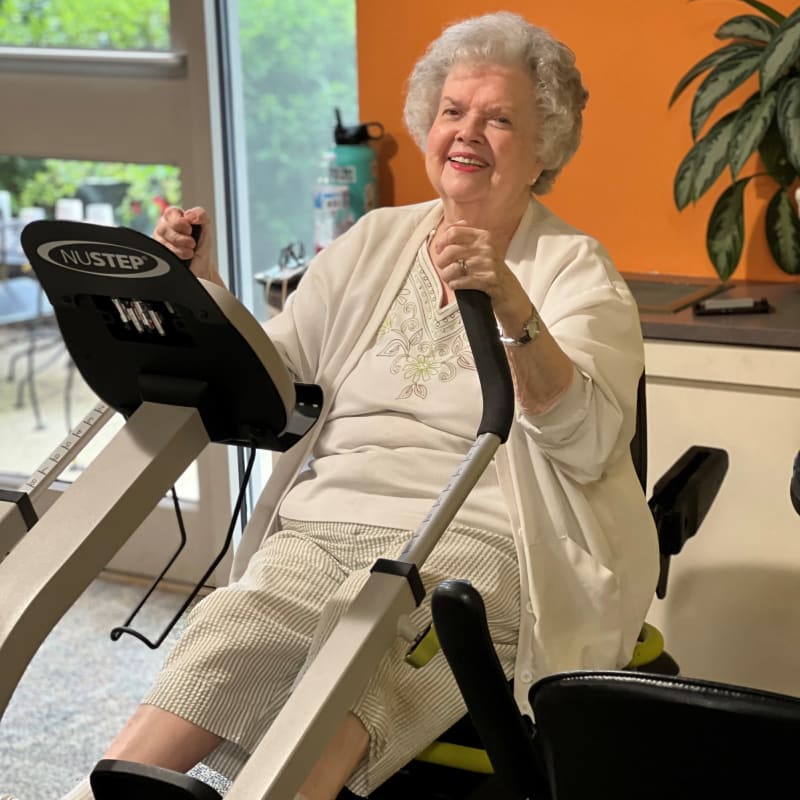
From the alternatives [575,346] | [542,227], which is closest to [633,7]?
[542,227]

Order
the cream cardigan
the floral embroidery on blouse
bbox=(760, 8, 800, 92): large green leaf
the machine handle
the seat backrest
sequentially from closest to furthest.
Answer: the seat backrest, the machine handle, the cream cardigan, the floral embroidery on blouse, bbox=(760, 8, 800, 92): large green leaf

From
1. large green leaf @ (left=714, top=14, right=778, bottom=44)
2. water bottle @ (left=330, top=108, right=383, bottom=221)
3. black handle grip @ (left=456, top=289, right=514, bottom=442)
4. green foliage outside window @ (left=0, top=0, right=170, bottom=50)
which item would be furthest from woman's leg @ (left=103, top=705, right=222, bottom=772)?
green foliage outside window @ (left=0, top=0, right=170, bottom=50)

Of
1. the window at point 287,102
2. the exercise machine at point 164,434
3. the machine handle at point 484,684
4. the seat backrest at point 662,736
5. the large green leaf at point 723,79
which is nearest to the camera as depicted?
the seat backrest at point 662,736

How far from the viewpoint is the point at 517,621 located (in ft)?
5.73

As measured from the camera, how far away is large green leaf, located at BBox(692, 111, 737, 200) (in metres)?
2.48

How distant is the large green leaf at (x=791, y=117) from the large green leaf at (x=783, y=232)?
0.68 ft

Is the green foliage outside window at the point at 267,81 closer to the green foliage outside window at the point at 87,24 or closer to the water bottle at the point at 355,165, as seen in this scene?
the green foliage outside window at the point at 87,24

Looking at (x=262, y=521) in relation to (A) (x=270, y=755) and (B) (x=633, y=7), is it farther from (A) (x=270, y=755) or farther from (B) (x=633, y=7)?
(B) (x=633, y=7)

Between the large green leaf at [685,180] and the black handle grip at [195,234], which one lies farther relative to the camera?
the large green leaf at [685,180]

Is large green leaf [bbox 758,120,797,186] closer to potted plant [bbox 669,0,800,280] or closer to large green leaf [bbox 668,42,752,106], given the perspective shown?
potted plant [bbox 669,0,800,280]

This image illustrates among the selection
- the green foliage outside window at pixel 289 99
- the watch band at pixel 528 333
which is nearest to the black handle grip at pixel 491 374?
the watch band at pixel 528 333

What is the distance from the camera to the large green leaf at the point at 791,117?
7.75ft

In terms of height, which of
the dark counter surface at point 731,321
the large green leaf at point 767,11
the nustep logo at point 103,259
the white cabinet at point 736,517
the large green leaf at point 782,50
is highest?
the large green leaf at point 767,11

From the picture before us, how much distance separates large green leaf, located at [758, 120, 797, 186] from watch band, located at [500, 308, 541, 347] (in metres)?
1.13
